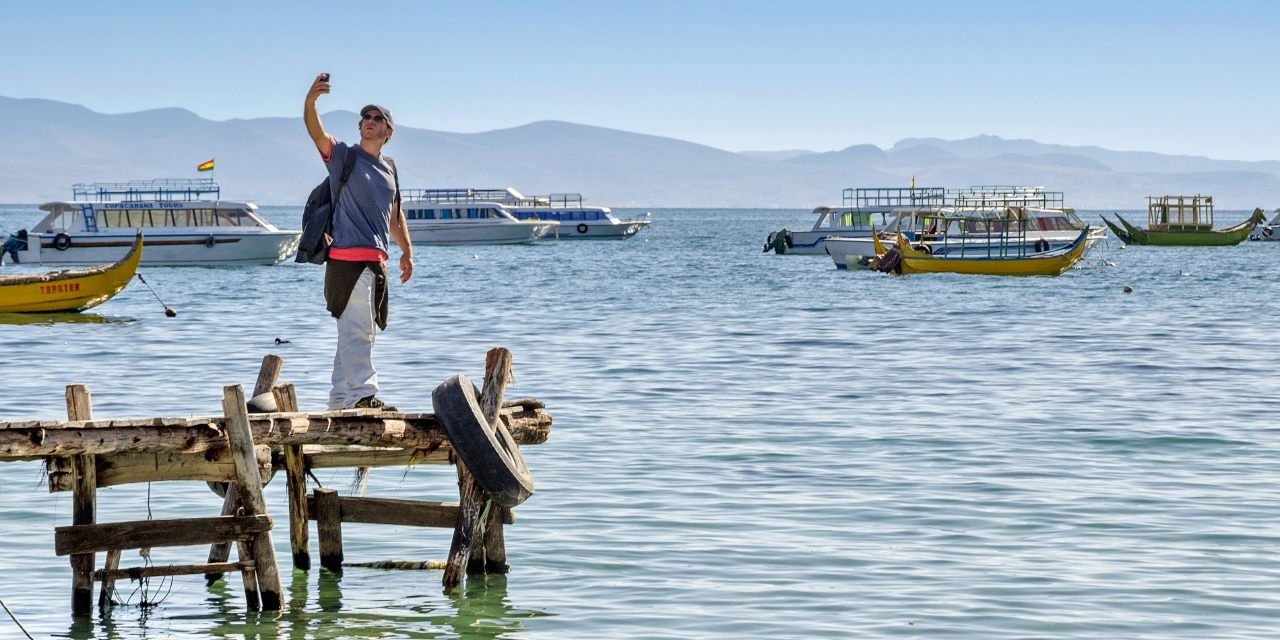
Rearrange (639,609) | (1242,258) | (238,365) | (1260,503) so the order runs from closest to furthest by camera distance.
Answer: (639,609), (1260,503), (238,365), (1242,258)

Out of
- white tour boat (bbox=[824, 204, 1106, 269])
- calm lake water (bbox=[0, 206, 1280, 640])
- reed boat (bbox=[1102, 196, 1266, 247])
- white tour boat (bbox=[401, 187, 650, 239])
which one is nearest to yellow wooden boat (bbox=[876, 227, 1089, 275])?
white tour boat (bbox=[824, 204, 1106, 269])

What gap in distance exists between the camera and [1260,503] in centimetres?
1308

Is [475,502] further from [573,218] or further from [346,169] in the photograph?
[573,218]

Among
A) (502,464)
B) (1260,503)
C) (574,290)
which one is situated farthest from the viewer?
(574,290)

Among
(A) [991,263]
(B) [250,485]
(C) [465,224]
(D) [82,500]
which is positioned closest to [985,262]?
(A) [991,263]

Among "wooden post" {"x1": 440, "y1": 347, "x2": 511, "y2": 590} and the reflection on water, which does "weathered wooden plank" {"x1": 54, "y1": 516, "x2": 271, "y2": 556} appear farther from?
the reflection on water

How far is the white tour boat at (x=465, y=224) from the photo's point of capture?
294 ft

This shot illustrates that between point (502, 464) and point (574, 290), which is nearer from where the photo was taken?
point (502, 464)

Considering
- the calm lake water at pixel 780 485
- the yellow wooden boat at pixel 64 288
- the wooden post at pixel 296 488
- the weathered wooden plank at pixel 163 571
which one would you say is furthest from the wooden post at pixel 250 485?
the yellow wooden boat at pixel 64 288

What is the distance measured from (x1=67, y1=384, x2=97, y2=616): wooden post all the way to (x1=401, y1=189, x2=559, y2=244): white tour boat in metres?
79.7

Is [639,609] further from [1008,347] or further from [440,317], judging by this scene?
[440,317]

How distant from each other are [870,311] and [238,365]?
18319 millimetres

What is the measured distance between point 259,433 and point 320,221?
1.48m

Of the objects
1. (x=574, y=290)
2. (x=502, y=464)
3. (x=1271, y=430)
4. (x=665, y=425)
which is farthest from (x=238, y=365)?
(x=574, y=290)
